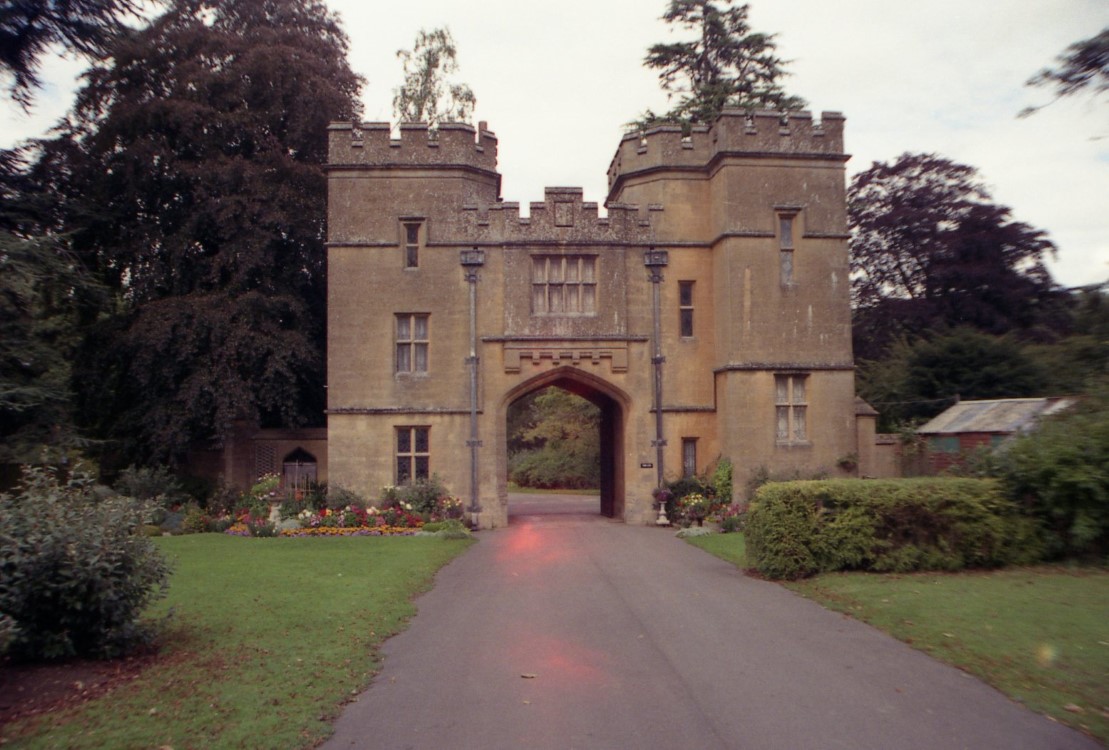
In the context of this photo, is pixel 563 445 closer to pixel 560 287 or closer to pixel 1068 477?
pixel 560 287

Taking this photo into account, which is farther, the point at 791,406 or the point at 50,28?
the point at 791,406

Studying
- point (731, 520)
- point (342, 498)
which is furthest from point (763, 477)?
point (342, 498)

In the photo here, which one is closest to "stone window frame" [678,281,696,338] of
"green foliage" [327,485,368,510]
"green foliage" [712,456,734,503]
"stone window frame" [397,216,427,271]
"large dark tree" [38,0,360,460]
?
"green foliage" [712,456,734,503]

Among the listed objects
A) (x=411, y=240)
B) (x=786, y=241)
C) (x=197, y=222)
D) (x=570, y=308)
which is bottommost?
(x=570, y=308)

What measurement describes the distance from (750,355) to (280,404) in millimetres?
11861

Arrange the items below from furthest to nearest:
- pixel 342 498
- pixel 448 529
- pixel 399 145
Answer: pixel 399 145 < pixel 342 498 < pixel 448 529

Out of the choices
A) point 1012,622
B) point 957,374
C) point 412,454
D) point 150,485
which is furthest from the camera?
point 957,374

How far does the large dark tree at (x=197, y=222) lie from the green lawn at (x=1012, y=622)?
15.5m

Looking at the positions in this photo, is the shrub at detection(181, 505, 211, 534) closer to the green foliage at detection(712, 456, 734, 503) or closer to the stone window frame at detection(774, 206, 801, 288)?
the green foliage at detection(712, 456, 734, 503)

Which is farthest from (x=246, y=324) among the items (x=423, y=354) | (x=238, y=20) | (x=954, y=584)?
(x=954, y=584)

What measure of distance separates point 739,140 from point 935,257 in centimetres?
1365

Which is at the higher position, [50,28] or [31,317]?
[50,28]

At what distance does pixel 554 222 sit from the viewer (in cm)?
2167

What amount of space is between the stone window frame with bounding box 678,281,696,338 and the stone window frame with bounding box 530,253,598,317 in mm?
2222
